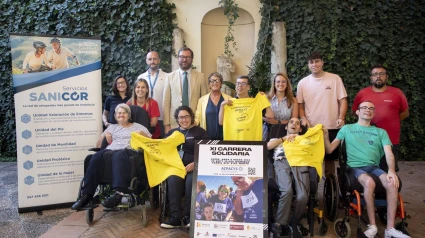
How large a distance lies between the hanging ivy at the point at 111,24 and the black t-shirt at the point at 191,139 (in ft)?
8.72

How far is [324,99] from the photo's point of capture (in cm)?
379

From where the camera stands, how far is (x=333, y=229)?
3.29 meters

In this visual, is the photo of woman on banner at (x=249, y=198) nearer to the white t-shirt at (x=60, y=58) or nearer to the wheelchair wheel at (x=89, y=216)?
the wheelchair wheel at (x=89, y=216)

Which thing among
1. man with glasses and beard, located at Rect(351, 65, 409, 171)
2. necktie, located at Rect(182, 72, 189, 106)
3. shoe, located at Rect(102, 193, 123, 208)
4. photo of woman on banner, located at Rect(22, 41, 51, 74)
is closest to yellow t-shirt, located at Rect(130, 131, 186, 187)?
shoe, located at Rect(102, 193, 123, 208)

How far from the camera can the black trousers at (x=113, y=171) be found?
10.7 feet

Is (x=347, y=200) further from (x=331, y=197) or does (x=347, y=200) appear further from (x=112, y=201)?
(x=112, y=201)

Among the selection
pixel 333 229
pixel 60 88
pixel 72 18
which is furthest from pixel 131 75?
pixel 333 229

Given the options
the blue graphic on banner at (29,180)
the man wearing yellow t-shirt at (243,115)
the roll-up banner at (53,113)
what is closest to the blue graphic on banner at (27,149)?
the roll-up banner at (53,113)

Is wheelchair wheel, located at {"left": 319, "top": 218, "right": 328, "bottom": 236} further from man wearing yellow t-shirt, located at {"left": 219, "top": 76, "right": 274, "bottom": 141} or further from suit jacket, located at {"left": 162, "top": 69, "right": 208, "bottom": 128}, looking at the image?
suit jacket, located at {"left": 162, "top": 69, "right": 208, "bottom": 128}

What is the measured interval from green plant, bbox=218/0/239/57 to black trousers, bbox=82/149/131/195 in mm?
3517

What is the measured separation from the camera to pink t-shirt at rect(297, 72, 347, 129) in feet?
12.5

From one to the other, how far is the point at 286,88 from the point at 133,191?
1.98 m

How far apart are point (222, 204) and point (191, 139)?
35.9 inches

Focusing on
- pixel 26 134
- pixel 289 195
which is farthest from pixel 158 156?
pixel 26 134
